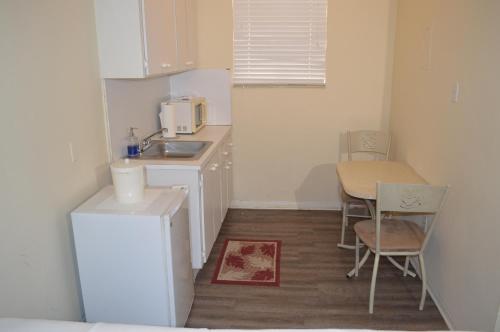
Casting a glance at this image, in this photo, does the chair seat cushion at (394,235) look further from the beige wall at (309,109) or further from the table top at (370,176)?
the beige wall at (309,109)

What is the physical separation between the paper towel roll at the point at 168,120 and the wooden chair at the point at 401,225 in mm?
1694

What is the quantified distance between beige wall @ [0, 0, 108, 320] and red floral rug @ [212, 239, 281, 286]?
1147mm

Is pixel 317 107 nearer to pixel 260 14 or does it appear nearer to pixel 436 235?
pixel 260 14

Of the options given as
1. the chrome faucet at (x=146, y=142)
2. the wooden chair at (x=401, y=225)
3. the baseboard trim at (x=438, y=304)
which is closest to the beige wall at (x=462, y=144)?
the baseboard trim at (x=438, y=304)

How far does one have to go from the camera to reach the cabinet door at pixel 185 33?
129 inches

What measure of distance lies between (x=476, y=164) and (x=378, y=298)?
1132mm

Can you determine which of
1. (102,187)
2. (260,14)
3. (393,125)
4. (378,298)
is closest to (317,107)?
(393,125)

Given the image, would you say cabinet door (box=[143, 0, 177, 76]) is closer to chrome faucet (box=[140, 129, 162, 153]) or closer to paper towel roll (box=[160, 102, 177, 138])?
paper towel roll (box=[160, 102, 177, 138])

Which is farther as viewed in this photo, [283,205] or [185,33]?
[283,205]

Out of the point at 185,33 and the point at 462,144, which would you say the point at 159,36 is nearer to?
the point at 185,33

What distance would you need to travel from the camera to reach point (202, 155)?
115 inches

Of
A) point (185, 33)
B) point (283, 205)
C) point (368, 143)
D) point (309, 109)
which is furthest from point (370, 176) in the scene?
point (185, 33)

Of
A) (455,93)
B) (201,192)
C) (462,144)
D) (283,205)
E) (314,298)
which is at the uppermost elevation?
(455,93)

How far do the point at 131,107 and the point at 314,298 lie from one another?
6.18 feet
